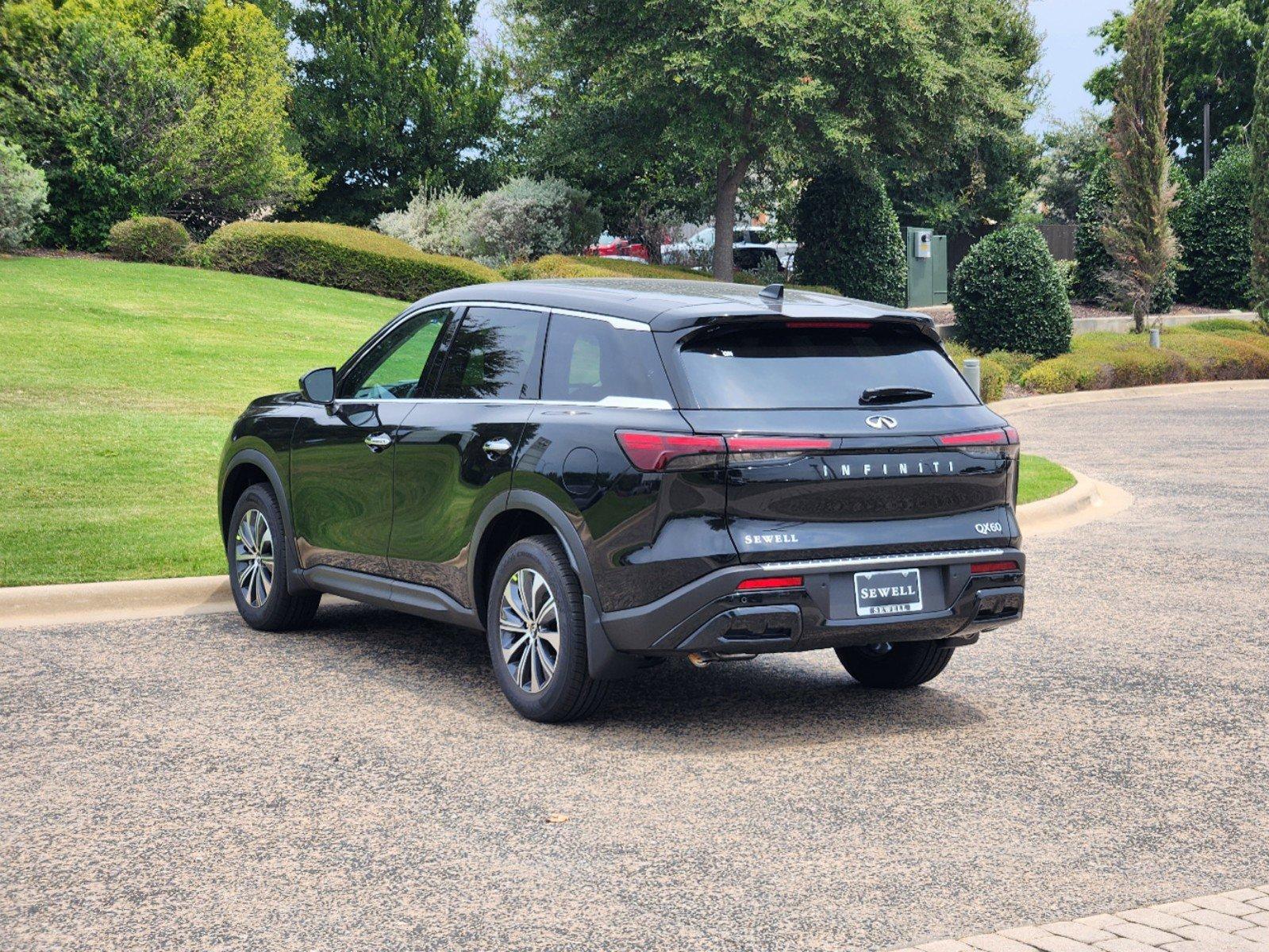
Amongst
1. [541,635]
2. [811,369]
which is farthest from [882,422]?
[541,635]

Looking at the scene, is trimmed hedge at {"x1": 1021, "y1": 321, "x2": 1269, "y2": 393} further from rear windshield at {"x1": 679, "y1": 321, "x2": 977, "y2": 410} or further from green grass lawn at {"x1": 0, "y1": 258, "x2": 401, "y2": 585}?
rear windshield at {"x1": 679, "y1": 321, "x2": 977, "y2": 410}

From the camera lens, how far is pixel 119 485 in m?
12.5

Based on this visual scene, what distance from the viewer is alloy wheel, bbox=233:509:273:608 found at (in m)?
8.52

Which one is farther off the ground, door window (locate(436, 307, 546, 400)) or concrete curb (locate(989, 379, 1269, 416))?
door window (locate(436, 307, 546, 400))

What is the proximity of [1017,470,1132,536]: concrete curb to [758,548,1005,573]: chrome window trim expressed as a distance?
226 inches

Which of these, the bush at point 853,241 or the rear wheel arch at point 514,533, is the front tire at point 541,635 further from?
the bush at point 853,241

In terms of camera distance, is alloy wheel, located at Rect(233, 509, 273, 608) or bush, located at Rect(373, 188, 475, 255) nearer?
alloy wheel, located at Rect(233, 509, 273, 608)

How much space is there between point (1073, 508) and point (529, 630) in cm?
813

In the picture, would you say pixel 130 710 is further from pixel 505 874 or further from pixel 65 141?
pixel 65 141

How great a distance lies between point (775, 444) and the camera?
597cm

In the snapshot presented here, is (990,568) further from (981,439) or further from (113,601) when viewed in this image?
(113,601)

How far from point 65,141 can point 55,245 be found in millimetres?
2278

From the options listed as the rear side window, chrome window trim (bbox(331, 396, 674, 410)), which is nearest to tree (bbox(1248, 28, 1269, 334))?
chrome window trim (bbox(331, 396, 674, 410))

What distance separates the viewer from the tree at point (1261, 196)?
1420 inches
